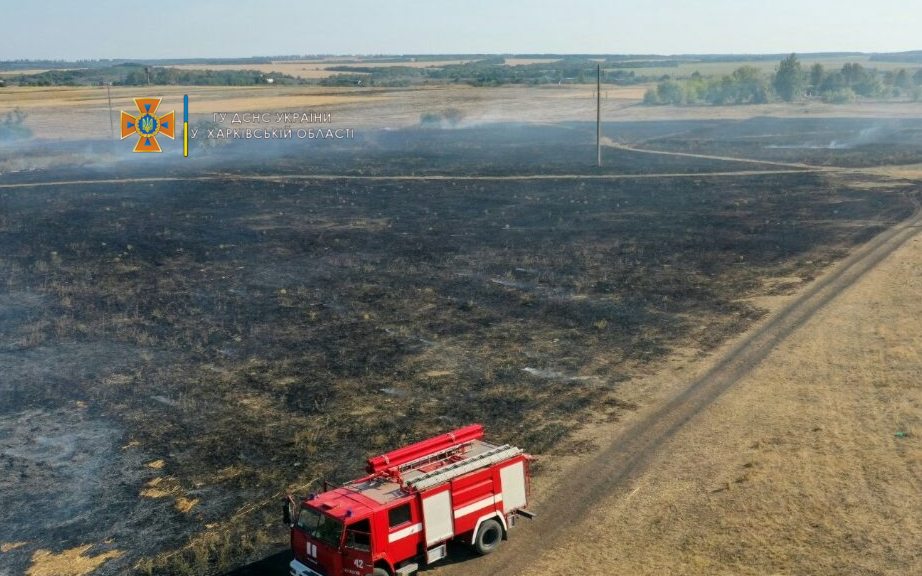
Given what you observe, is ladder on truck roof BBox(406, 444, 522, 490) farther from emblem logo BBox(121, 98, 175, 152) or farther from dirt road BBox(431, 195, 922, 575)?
emblem logo BBox(121, 98, 175, 152)

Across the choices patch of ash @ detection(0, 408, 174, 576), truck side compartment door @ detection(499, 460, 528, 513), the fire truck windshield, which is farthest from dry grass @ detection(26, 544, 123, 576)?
truck side compartment door @ detection(499, 460, 528, 513)

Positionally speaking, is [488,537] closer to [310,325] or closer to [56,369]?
[310,325]

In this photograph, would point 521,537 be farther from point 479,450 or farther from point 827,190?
point 827,190

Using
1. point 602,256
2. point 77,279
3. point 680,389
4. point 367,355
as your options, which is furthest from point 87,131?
point 680,389


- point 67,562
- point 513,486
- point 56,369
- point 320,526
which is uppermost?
point 320,526

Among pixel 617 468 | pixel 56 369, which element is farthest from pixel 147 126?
pixel 617 468

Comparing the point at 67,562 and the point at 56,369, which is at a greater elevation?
the point at 56,369

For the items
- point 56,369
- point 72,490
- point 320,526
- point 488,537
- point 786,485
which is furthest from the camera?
point 56,369

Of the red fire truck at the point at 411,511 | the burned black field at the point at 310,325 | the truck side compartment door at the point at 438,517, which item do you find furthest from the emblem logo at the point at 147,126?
the truck side compartment door at the point at 438,517
